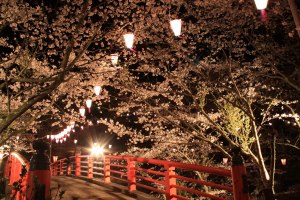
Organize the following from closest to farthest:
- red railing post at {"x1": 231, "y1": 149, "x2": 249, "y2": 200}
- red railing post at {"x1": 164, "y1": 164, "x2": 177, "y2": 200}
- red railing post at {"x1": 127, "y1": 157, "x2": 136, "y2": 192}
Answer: red railing post at {"x1": 231, "y1": 149, "x2": 249, "y2": 200}
red railing post at {"x1": 164, "y1": 164, "x2": 177, "y2": 200}
red railing post at {"x1": 127, "y1": 157, "x2": 136, "y2": 192}

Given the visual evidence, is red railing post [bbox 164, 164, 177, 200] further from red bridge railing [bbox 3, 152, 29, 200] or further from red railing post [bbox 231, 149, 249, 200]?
red bridge railing [bbox 3, 152, 29, 200]

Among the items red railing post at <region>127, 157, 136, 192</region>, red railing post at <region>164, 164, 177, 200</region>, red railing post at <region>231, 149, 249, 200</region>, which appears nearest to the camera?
red railing post at <region>231, 149, 249, 200</region>

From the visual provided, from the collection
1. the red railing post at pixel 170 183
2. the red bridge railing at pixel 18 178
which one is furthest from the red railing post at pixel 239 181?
the red bridge railing at pixel 18 178

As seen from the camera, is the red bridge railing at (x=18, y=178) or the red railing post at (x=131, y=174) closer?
the red bridge railing at (x=18, y=178)

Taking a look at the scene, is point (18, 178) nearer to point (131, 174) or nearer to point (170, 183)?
point (131, 174)

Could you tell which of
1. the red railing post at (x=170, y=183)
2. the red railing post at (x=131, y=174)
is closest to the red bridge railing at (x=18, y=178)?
the red railing post at (x=170, y=183)

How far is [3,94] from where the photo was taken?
18141 mm

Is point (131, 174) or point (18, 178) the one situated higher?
point (18, 178)

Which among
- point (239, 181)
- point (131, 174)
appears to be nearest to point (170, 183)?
point (239, 181)

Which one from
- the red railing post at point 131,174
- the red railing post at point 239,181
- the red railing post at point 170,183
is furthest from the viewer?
the red railing post at point 131,174

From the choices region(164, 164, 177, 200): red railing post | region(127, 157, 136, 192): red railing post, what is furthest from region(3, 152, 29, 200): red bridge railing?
region(127, 157, 136, 192): red railing post

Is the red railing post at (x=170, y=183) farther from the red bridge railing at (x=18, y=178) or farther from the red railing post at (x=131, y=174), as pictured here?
the red bridge railing at (x=18, y=178)

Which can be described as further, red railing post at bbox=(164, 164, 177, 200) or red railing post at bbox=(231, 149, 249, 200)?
red railing post at bbox=(164, 164, 177, 200)

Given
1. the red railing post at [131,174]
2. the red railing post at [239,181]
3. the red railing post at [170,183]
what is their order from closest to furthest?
the red railing post at [239,181], the red railing post at [170,183], the red railing post at [131,174]
